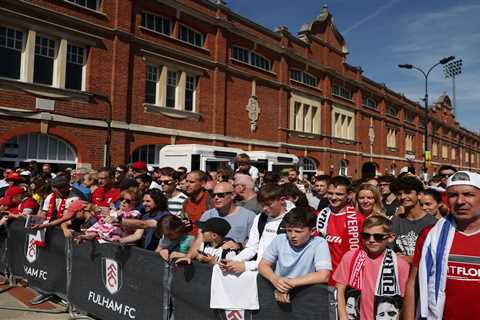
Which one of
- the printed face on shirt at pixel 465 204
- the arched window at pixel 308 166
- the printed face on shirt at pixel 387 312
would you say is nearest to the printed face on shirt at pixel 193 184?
the printed face on shirt at pixel 387 312

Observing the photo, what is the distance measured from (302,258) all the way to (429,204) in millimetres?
1754

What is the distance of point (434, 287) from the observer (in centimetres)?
231

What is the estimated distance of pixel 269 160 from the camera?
19.3 meters

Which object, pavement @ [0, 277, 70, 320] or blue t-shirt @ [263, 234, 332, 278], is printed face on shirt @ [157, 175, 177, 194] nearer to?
pavement @ [0, 277, 70, 320]

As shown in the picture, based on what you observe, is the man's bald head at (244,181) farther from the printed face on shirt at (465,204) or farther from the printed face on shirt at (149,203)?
the printed face on shirt at (465,204)

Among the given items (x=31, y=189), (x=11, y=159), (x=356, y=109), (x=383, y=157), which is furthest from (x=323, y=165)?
(x=31, y=189)

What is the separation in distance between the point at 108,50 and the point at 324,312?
14.7 meters

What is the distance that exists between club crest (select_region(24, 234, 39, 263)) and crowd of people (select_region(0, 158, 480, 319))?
340mm

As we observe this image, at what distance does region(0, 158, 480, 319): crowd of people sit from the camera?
2.30 m

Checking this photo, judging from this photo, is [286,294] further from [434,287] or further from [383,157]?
[383,157]

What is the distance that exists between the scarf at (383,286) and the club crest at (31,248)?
4812mm

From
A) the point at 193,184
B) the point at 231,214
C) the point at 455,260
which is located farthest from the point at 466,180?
the point at 193,184

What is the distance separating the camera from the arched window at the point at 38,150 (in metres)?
12.7

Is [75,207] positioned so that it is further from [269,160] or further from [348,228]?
[269,160]
